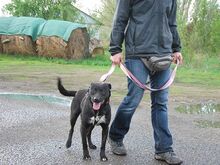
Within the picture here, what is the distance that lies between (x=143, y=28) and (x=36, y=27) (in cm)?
2144

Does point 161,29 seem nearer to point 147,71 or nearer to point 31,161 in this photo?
point 147,71

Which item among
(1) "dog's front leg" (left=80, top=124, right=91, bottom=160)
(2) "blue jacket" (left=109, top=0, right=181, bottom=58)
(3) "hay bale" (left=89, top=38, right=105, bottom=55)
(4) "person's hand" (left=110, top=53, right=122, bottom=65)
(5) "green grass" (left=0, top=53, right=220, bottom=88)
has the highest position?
(2) "blue jacket" (left=109, top=0, right=181, bottom=58)

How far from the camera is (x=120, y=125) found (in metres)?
5.79

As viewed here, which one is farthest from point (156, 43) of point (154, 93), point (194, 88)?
point (194, 88)

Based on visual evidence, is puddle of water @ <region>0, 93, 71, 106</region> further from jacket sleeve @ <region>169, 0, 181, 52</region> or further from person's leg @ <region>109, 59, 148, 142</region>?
jacket sleeve @ <region>169, 0, 181, 52</region>

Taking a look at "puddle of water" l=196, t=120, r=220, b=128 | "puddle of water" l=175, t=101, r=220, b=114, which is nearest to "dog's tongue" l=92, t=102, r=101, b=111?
"puddle of water" l=196, t=120, r=220, b=128

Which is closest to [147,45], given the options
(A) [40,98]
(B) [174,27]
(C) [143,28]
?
(C) [143,28]

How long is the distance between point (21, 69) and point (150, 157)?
1353 cm

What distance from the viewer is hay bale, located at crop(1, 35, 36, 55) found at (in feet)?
84.6

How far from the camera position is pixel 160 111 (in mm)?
5637

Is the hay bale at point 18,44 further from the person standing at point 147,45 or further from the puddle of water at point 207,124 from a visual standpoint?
the person standing at point 147,45

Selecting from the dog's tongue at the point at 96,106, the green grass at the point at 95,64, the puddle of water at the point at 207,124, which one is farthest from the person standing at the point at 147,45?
the green grass at the point at 95,64

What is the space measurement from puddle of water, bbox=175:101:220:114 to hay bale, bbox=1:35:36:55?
53.7 ft

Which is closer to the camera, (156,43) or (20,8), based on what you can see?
(156,43)
